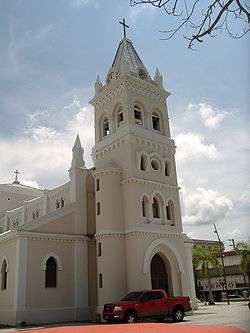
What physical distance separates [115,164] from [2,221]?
2195cm

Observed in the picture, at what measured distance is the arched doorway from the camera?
28.5m

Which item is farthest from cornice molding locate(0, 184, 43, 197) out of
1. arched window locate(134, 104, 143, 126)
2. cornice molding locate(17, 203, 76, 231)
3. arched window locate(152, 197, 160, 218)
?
arched window locate(152, 197, 160, 218)

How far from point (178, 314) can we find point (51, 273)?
9710mm

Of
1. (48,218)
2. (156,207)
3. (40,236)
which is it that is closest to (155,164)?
(156,207)

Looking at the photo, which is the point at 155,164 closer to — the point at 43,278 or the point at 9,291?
the point at 43,278

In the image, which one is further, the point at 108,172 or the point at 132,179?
the point at 108,172

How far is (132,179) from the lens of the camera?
28.7 m

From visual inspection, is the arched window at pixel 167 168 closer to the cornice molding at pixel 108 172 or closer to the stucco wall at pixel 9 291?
the cornice molding at pixel 108 172

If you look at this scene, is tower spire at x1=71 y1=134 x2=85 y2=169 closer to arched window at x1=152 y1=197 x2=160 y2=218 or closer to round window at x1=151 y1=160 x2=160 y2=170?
round window at x1=151 y1=160 x2=160 y2=170

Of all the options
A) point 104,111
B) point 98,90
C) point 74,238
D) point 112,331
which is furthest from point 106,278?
point 112,331

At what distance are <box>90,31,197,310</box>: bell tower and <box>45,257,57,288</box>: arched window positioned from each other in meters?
3.25

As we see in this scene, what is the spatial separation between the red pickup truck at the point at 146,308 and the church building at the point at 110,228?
3.70 m

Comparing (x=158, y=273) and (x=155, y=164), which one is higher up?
(x=155, y=164)

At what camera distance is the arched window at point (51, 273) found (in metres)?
26.9
